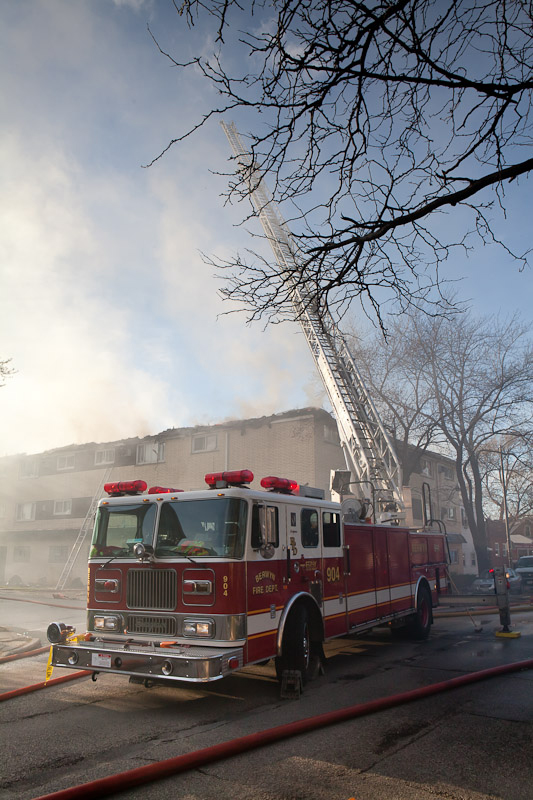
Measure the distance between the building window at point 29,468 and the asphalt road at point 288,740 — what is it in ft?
92.8

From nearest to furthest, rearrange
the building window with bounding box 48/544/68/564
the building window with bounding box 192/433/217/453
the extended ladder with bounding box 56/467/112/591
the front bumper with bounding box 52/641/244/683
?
the front bumper with bounding box 52/641/244/683, the extended ladder with bounding box 56/467/112/591, the building window with bounding box 192/433/217/453, the building window with bounding box 48/544/68/564

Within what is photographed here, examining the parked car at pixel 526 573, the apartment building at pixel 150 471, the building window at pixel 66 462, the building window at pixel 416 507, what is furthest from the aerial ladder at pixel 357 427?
the building window at pixel 66 462

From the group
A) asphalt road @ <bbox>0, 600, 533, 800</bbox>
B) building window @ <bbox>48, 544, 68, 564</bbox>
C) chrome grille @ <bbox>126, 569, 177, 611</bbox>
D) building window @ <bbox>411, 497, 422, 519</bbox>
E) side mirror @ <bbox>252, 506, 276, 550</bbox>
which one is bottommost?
asphalt road @ <bbox>0, 600, 533, 800</bbox>

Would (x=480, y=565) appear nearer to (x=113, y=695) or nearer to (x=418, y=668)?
(x=418, y=668)

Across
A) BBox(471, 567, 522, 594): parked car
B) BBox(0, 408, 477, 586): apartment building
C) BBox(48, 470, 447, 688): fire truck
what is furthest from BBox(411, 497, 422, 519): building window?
BBox(48, 470, 447, 688): fire truck

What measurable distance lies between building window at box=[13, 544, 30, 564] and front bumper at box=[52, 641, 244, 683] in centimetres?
2985

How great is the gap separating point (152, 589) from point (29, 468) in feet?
103

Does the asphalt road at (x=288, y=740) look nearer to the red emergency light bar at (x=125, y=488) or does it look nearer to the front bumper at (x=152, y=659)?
the front bumper at (x=152, y=659)

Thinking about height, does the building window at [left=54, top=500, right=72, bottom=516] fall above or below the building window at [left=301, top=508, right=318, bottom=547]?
above

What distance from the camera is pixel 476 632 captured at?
1143cm

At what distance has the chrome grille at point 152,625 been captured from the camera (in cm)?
615

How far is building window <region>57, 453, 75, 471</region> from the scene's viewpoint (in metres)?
33.1

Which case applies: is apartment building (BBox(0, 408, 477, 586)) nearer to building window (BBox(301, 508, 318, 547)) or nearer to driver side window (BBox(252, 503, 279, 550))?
building window (BBox(301, 508, 318, 547))

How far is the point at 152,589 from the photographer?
6379 mm
